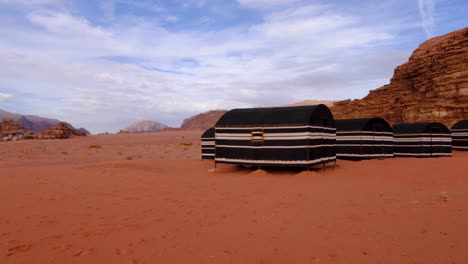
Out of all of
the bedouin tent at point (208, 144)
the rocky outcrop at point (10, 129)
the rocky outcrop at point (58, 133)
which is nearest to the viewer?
the bedouin tent at point (208, 144)

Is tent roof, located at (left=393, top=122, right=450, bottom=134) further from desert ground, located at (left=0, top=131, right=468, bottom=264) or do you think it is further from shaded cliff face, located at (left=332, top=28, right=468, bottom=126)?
shaded cliff face, located at (left=332, top=28, right=468, bottom=126)

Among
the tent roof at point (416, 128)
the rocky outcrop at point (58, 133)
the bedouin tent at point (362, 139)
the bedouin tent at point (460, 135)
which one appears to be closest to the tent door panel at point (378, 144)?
the bedouin tent at point (362, 139)

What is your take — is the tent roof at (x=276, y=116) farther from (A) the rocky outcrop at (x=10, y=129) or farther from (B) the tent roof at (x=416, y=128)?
(A) the rocky outcrop at (x=10, y=129)

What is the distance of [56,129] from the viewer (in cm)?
7094

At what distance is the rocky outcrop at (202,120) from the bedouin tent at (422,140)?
122805 mm

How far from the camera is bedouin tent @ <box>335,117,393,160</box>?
23641 millimetres

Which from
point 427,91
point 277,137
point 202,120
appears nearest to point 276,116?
point 277,137

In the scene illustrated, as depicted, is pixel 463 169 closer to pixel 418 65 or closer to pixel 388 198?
pixel 388 198

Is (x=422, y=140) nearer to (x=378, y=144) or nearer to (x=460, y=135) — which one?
(x=378, y=144)

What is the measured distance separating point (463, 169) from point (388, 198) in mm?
9414

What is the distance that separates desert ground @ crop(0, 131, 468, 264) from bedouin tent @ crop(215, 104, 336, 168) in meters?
3.57

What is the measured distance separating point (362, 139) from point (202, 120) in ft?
443

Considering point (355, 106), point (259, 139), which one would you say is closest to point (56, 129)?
point (355, 106)

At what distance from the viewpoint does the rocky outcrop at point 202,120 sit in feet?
497
